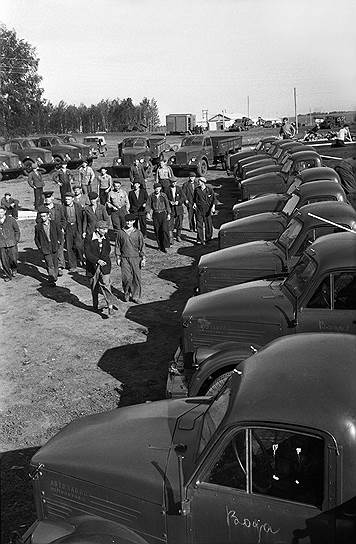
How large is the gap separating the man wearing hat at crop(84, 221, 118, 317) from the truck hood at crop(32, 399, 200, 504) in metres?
5.61

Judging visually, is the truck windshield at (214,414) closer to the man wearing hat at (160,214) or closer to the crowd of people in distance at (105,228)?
the crowd of people in distance at (105,228)

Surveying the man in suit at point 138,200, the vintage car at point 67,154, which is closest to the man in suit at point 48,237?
the man in suit at point 138,200

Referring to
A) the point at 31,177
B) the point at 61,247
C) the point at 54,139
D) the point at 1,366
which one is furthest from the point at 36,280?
the point at 54,139

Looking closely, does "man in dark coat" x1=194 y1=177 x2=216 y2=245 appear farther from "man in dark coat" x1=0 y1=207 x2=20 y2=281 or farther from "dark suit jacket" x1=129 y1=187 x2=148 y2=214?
"man in dark coat" x1=0 y1=207 x2=20 y2=281

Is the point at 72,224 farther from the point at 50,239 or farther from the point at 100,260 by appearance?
the point at 100,260

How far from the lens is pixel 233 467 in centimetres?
356

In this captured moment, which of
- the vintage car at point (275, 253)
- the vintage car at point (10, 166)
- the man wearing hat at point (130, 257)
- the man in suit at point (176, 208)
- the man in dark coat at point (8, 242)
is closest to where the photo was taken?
the vintage car at point (275, 253)

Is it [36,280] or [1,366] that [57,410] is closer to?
[1,366]

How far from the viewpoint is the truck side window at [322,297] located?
6.09m

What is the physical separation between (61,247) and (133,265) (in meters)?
2.59

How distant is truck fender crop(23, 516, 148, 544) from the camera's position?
12.1 ft

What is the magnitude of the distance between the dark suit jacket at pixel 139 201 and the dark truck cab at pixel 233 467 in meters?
10.9

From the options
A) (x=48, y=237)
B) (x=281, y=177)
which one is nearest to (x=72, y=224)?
(x=48, y=237)

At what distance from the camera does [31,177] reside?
18.1 meters
